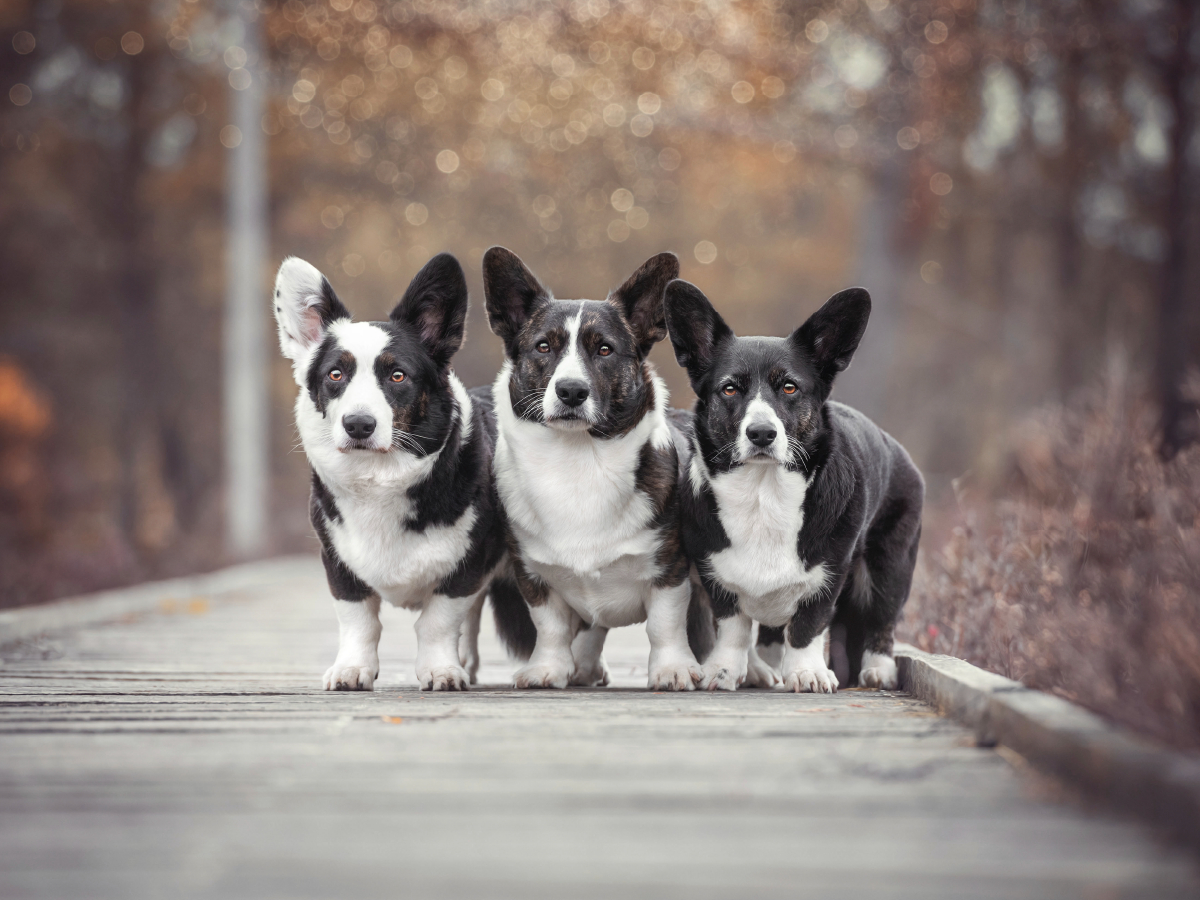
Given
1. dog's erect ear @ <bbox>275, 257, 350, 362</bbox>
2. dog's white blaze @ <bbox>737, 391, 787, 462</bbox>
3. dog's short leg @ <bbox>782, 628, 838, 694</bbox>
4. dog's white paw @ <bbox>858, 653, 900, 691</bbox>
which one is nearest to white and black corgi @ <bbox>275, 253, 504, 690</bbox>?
dog's erect ear @ <bbox>275, 257, 350, 362</bbox>

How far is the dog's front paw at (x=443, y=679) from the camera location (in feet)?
12.8

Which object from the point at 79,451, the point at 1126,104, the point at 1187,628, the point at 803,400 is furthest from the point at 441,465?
the point at 79,451

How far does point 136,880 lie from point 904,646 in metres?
2.95

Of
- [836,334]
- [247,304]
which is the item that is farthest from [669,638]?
[247,304]

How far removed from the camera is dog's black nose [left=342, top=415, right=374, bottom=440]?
374 cm

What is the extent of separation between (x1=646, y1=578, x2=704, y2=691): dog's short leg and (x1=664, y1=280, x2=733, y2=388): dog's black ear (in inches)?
27.1

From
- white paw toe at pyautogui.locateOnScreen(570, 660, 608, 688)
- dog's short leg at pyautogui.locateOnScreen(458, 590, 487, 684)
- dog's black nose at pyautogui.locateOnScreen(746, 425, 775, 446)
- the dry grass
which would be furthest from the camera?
dog's short leg at pyautogui.locateOnScreen(458, 590, 487, 684)

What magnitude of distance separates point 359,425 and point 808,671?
1514 mm

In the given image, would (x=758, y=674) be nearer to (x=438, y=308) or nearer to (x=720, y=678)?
(x=720, y=678)

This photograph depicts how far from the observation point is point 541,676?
3.97 metres

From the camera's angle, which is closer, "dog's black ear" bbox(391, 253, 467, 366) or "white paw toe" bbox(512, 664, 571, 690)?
"white paw toe" bbox(512, 664, 571, 690)

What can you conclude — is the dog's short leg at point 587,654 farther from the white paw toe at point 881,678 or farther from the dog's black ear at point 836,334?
the dog's black ear at point 836,334

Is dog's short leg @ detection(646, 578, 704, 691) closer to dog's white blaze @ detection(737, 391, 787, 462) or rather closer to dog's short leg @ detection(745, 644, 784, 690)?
dog's short leg @ detection(745, 644, 784, 690)

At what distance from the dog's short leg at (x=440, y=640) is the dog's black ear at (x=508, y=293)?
34.1 inches
